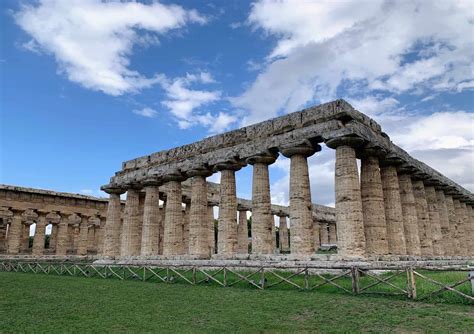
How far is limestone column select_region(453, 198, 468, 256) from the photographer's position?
3441 cm

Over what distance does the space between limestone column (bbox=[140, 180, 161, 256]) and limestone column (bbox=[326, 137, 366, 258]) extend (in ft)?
50.7

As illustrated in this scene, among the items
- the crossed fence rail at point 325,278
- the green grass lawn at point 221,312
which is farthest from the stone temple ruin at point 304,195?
the green grass lawn at point 221,312

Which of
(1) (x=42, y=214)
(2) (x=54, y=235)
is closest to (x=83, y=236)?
(1) (x=42, y=214)

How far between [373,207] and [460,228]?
18.4 meters

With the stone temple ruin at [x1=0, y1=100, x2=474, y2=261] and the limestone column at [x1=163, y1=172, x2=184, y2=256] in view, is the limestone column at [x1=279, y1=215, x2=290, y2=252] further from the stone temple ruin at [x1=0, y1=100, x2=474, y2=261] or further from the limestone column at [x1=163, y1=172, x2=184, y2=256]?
the limestone column at [x1=163, y1=172, x2=184, y2=256]

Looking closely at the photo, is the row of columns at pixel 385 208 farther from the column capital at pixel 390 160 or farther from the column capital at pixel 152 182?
the column capital at pixel 152 182

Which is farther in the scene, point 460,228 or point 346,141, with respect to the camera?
point 460,228

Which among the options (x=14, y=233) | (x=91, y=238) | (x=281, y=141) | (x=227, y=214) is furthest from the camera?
(x=91, y=238)

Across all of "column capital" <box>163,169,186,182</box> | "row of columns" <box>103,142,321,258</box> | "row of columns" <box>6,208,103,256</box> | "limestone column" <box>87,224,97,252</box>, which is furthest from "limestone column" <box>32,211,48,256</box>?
"column capital" <box>163,169,186,182</box>

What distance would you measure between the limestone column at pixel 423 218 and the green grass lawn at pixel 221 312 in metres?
16.0

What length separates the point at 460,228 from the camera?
35.6 metres

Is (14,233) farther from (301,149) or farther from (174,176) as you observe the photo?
(301,149)

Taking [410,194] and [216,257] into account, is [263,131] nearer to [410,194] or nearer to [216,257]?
[216,257]

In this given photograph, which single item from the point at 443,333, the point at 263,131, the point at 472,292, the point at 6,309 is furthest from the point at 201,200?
the point at 443,333
